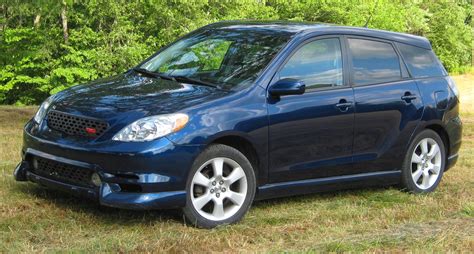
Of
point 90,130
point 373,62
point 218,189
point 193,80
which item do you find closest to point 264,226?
point 218,189

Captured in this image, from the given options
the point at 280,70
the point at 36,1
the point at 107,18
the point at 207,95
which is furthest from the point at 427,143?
the point at 107,18

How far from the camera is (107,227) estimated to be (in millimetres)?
5152

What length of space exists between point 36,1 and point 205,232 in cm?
745

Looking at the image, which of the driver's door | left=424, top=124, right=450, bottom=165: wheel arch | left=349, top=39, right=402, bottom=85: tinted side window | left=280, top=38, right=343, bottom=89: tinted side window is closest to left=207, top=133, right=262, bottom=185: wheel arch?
the driver's door

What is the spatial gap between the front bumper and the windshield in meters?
0.92

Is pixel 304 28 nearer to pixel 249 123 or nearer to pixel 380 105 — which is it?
pixel 380 105

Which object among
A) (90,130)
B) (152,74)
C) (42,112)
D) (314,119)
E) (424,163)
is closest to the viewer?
(90,130)

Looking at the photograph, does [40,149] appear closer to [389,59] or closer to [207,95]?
[207,95]

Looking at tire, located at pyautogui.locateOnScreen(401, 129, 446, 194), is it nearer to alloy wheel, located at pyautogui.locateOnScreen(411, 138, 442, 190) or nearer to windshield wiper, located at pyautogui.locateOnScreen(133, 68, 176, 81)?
alloy wheel, located at pyautogui.locateOnScreen(411, 138, 442, 190)

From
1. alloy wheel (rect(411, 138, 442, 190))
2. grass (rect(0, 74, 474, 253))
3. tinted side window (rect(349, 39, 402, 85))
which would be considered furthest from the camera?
alloy wheel (rect(411, 138, 442, 190))

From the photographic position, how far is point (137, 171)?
4.95 meters

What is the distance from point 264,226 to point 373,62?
7.18 feet

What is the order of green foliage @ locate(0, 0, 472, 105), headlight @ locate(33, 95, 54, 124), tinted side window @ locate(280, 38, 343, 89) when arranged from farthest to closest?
green foliage @ locate(0, 0, 472, 105) < tinted side window @ locate(280, 38, 343, 89) < headlight @ locate(33, 95, 54, 124)

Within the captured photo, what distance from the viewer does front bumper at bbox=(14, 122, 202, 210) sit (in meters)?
4.95
